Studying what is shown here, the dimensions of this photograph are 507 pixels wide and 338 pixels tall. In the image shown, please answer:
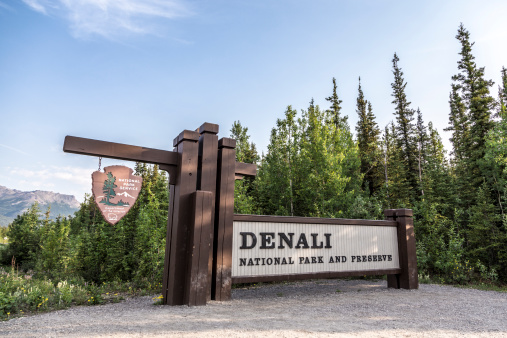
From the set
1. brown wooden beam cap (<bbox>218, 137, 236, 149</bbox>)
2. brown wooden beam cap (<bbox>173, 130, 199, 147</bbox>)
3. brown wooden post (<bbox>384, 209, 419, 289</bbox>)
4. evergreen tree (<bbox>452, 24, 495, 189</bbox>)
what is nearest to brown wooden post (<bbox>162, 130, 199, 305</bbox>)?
brown wooden beam cap (<bbox>173, 130, 199, 147</bbox>)

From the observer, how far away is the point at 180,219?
6453 mm

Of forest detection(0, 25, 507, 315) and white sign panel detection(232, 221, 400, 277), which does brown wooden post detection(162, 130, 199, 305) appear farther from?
forest detection(0, 25, 507, 315)

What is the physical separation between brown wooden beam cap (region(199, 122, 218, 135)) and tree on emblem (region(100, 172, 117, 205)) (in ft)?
7.42

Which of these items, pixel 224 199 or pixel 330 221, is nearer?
pixel 224 199

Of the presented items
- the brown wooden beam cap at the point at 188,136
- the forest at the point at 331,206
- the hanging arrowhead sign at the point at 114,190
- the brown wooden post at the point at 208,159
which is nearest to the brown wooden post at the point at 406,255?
the forest at the point at 331,206

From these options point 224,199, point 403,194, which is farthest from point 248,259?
point 403,194

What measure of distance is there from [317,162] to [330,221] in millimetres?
7414

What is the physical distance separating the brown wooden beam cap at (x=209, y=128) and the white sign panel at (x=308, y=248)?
88.7 inches

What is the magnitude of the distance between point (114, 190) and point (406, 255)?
836cm

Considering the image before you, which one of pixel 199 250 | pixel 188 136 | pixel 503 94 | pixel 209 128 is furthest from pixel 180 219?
pixel 503 94

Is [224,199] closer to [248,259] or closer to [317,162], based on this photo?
[248,259]

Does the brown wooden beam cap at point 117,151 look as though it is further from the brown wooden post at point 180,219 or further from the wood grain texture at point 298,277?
the wood grain texture at point 298,277

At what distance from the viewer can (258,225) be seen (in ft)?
24.0

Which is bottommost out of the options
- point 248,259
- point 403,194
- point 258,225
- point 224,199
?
point 248,259
